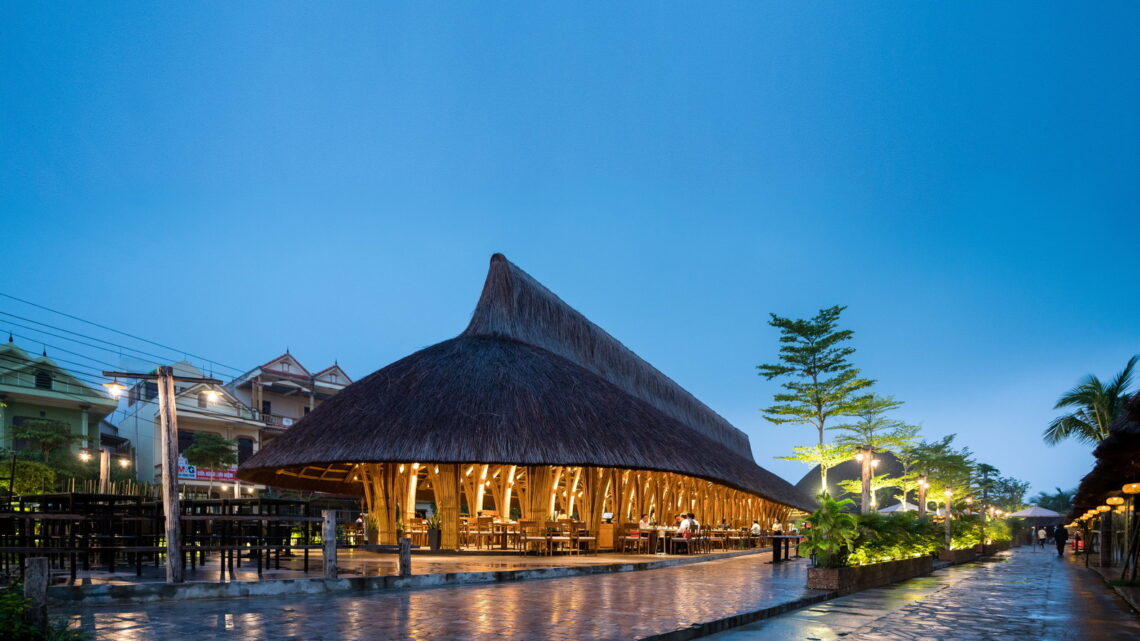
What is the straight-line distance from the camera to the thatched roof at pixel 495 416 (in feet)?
70.2

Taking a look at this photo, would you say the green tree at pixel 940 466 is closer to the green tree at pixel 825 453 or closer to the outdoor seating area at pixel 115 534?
the green tree at pixel 825 453

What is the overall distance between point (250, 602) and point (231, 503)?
4.83 metres

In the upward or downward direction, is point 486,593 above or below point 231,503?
below

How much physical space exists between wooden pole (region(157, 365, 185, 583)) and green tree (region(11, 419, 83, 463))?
103ft

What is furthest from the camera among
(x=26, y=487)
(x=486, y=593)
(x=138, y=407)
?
(x=138, y=407)

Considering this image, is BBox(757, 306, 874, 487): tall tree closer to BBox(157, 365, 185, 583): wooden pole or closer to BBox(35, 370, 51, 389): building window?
BBox(35, 370, 51, 389): building window

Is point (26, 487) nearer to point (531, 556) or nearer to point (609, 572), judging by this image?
point (531, 556)

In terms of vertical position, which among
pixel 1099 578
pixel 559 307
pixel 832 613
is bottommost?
pixel 1099 578

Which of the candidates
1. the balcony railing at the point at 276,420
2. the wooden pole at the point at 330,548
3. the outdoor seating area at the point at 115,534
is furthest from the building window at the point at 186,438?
the wooden pole at the point at 330,548

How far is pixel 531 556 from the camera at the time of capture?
2231 cm

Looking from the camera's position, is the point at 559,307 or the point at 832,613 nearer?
the point at 832,613

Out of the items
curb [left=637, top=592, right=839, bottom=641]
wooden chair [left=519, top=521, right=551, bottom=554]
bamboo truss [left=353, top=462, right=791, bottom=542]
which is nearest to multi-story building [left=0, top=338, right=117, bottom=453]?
bamboo truss [left=353, top=462, right=791, bottom=542]

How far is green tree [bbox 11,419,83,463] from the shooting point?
1563 inches

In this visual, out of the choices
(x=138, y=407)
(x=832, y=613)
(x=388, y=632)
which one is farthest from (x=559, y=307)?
(x=138, y=407)
